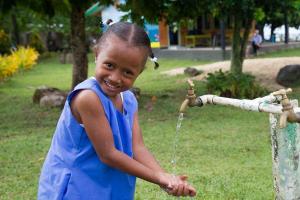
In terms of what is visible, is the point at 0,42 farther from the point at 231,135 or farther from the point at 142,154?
the point at 142,154

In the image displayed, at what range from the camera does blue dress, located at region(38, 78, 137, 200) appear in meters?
1.89

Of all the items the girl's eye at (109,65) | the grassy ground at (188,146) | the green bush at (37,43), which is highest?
the girl's eye at (109,65)

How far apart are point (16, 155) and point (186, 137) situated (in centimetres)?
188

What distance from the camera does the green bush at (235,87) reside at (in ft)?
29.9

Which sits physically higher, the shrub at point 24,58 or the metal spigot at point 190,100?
the metal spigot at point 190,100

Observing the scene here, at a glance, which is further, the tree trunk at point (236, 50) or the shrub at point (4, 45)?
the shrub at point (4, 45)

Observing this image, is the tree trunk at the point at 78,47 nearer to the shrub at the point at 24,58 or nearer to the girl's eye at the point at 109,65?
the girl's eye at the point at 109,65

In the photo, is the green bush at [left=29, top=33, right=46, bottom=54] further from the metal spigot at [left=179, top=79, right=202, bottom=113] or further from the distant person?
the metal spigot at [left=179, top=79, right=202, bottom=113]

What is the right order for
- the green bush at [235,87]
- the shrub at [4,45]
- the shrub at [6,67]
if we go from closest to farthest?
1. the green bush at [235,87]
2. the shrub at [6,67]
3. the shrub at [4,45]

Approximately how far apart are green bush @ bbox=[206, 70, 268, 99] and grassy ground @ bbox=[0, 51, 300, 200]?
25.6 inches

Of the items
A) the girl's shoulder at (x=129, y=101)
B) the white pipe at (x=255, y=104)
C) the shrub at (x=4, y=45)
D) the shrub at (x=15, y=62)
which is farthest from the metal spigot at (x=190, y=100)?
the shrub at (x=4, y=45)

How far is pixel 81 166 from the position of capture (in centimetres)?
189

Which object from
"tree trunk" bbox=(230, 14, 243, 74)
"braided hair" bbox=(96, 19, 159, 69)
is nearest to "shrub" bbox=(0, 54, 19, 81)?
"tree trunk" bbox=(230, 14, 243, 74)

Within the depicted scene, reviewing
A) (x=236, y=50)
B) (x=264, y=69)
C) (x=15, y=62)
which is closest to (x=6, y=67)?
(x=15, y=62)
